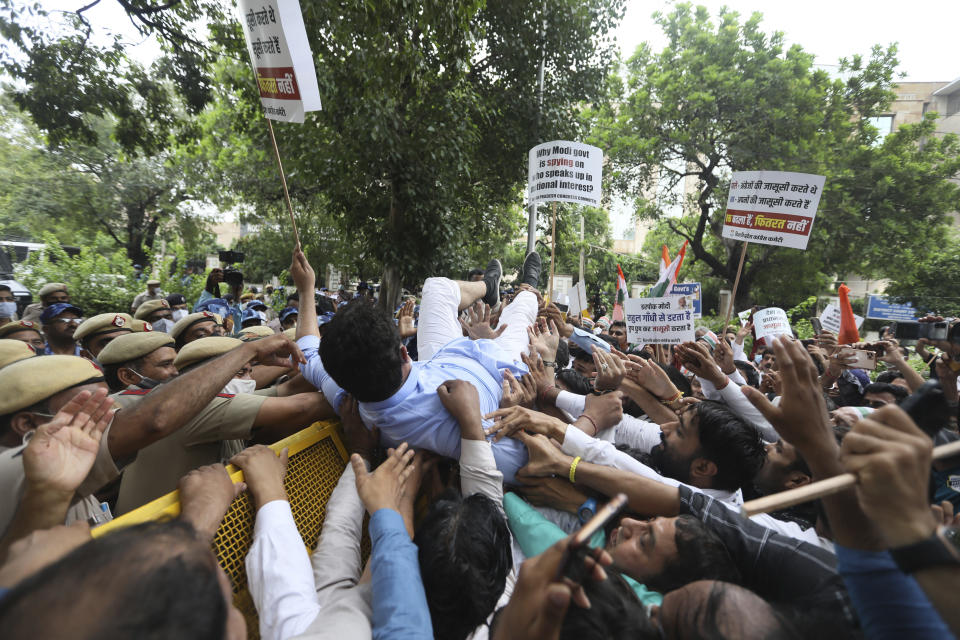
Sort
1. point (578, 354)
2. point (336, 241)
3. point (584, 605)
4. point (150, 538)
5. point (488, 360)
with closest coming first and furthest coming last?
point (150, 538) < point (584, 605) < point (488, 360) < point (578, 354) < point (336, 241)

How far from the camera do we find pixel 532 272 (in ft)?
14.1

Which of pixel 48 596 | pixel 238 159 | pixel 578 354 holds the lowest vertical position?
pixel 578 354

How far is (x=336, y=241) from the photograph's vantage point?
70.6 feet

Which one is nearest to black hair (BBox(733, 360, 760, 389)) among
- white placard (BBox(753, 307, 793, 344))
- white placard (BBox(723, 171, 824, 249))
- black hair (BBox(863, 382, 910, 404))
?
white placard (BBox(753, 307, 793, 344))

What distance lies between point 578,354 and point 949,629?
154 inches

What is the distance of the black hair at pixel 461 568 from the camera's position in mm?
1310

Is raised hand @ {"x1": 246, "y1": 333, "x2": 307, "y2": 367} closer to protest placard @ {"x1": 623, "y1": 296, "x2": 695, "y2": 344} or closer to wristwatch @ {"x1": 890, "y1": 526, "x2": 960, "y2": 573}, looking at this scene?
wristwatch @ {"x1": 890, "y1": 526, "x2": 960, "y2": 573}

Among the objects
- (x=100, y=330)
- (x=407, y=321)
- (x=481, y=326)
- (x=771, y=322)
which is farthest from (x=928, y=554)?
(x=771, y=322)

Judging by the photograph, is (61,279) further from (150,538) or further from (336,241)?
(336,241)

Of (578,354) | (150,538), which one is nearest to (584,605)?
(150,538)

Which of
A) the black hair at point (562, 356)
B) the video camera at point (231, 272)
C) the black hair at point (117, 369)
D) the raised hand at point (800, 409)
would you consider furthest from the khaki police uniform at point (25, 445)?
the video camera at point (231, 272)

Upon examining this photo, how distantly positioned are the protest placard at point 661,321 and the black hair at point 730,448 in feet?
6.09

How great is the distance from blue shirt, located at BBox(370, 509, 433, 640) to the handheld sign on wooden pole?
2.10m

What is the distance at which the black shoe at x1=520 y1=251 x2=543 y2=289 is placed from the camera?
4212 millimetres
